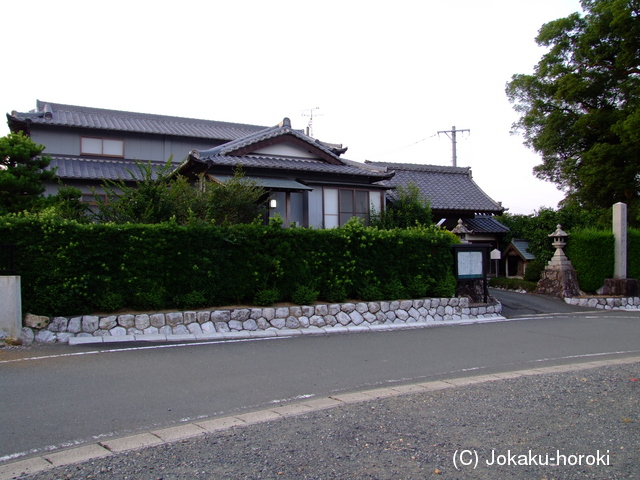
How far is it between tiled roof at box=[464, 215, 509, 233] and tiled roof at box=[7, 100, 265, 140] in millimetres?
13800

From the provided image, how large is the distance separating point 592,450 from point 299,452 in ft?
8.67

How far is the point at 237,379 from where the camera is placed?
24.0 ft

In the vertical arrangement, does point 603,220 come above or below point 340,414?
above

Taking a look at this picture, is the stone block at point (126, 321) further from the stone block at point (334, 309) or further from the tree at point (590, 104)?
the tree at point (590, 104)

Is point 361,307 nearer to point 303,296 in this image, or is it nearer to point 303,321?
point 303,296

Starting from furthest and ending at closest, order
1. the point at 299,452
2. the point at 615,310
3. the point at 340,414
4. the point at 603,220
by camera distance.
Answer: the point at 603,220 → the point at 615,310 → the point at 340,414 → the point at 299,452

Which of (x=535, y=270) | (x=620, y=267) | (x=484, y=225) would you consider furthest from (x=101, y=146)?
(x=620, y=267)

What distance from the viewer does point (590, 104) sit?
27.5m

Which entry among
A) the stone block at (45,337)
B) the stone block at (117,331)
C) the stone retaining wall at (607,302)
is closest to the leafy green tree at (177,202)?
the stone block at (117,331)

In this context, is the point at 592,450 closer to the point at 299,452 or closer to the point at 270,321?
the point at 299,452

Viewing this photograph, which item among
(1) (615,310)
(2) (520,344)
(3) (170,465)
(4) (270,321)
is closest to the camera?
(3) (170,465)

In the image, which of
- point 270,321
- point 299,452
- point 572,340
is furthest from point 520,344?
point 299,452

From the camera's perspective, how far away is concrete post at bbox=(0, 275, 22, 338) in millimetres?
9555

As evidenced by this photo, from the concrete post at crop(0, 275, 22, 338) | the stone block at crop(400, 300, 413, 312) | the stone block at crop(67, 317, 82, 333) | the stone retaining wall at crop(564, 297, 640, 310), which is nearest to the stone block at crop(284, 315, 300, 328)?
the stone block at crop(400, 300, 413, 312)
